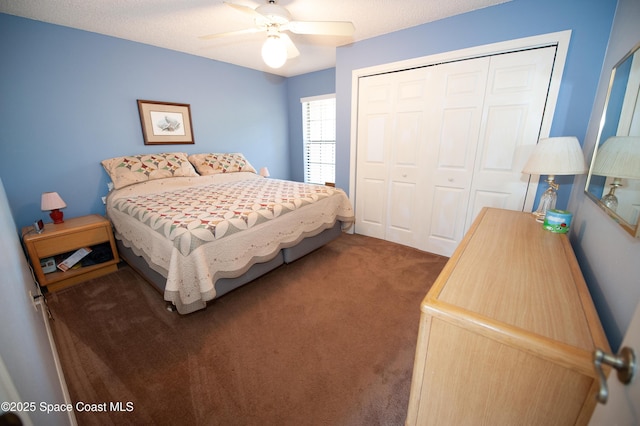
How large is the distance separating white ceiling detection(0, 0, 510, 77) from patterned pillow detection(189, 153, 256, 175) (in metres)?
1.36

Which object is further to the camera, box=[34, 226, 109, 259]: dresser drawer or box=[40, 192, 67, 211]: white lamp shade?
box=[40, 192, 67, 211]: white lamp shade

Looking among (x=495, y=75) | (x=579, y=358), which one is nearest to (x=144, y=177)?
(x=579, y=358)

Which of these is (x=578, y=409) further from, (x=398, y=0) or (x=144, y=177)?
(x=144, y=177)

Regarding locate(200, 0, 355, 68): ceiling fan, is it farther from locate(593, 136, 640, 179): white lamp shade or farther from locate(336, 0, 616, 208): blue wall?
locate(593, 136, 640, 179): white lamp shade

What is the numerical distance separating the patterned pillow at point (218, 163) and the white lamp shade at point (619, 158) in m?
3.61

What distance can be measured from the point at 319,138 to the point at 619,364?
448 cm

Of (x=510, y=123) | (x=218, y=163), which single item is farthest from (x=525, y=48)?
(x=218, y=163)

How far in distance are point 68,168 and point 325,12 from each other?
9.97 ft

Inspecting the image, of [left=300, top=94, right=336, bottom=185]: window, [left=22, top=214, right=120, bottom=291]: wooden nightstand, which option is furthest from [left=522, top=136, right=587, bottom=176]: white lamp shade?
[left=22, top=214, right=120, bottom=291]: wooden nightstand

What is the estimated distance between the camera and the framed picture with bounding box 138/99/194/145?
3.05m

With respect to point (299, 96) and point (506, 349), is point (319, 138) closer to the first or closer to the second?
point (299, 96)

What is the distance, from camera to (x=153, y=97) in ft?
10.2

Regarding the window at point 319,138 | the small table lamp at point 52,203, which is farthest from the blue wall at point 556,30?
the small table lamp at point 52,203

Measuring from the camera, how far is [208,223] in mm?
1769
